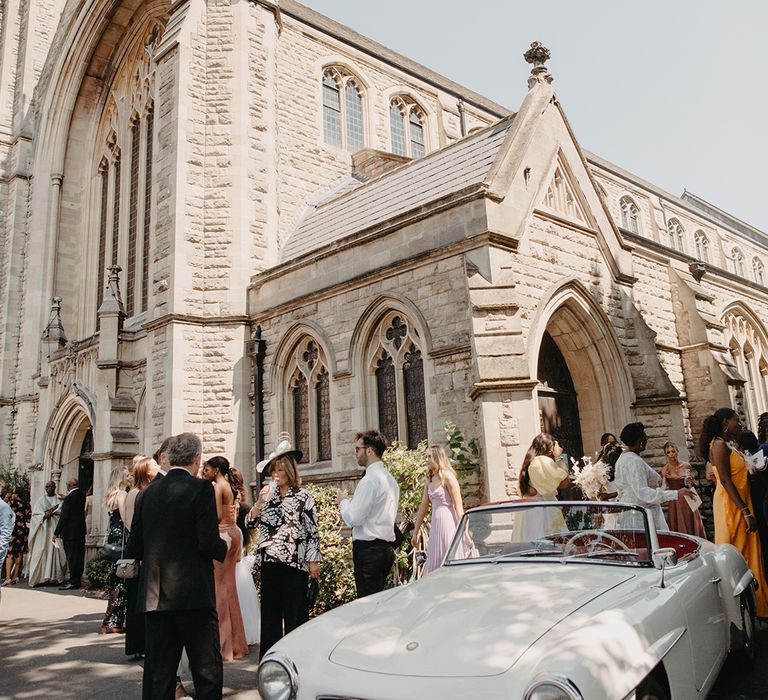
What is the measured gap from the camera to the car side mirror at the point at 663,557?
3588 mm

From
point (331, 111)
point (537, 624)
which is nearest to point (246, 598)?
point (537, 624)

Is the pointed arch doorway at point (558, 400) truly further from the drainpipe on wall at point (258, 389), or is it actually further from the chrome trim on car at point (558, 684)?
the chrome trim on car at point (558, 684)

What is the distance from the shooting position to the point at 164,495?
3.96 metres

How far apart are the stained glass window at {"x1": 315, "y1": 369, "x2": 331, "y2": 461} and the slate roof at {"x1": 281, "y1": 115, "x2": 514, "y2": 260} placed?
2.37m

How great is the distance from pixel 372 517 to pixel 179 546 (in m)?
1.82

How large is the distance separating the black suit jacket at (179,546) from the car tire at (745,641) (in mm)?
3450

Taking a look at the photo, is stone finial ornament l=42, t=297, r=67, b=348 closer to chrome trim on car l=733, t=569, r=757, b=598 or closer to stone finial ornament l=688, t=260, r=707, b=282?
stone finial ornament l=688, t=260, r=707, b=282

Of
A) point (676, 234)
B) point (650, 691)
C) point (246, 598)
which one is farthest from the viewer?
point (676, 234)

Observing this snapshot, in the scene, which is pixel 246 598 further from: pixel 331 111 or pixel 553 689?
pixel 331 111

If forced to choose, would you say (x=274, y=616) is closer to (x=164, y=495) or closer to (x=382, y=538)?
(x=382, y=538)

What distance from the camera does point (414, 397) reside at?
10.0 metres

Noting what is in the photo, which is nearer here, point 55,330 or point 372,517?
point 372,517

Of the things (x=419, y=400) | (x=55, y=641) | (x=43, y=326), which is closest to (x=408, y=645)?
(x=55, y=641)

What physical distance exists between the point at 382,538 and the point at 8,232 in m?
20.3
